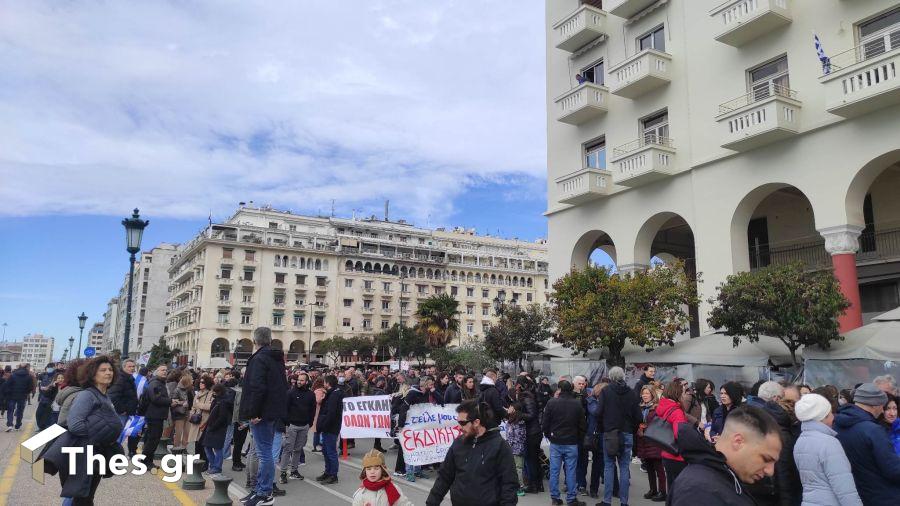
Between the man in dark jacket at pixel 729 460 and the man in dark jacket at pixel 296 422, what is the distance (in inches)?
333

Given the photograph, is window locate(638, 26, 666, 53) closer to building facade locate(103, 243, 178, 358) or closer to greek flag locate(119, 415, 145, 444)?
greek flag locate(119, 415, 145, 444)

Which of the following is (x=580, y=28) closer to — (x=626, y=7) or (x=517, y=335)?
(x=626, y=7)

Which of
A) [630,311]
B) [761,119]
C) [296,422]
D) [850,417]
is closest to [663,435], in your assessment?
[850,417]

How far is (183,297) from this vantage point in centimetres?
8350

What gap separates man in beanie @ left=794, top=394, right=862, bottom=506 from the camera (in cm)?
414

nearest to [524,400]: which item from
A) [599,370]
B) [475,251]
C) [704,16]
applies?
[599,370]

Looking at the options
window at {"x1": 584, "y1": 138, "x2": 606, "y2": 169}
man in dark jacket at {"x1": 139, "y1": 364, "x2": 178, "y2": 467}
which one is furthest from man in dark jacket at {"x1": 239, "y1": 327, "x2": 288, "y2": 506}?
window at {"x1": 584, "y1": 138, "x2": 606, "y2": 169}

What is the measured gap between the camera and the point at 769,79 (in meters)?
19.1

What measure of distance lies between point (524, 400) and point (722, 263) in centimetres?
1244

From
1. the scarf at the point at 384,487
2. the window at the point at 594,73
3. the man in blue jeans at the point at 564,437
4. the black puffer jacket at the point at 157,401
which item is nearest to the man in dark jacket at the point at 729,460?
the scarf at the point at 384,487

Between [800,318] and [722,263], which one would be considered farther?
[722,263]

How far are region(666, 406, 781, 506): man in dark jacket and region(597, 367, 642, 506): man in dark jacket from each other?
6.11 m

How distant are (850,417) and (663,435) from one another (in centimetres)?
145

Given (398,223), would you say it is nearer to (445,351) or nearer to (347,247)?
(347,247)
